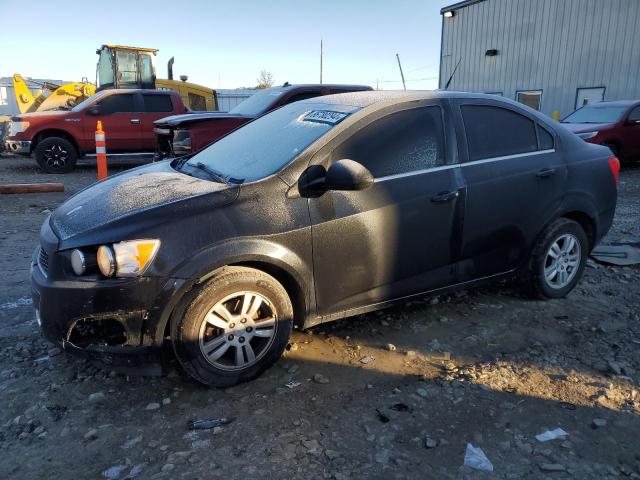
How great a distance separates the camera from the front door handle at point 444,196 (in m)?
3.38

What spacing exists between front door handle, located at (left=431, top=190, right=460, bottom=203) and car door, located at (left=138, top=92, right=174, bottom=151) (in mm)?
9481

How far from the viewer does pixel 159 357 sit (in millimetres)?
2742

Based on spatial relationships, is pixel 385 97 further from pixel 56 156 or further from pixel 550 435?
pixel 56 156

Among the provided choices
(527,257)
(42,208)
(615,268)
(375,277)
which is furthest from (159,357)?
(42,208)

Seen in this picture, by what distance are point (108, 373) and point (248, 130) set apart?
6.59ft

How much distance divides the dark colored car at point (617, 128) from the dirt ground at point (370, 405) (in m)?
8.44

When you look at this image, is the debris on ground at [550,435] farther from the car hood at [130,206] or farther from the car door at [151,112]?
the car door at [151,112]

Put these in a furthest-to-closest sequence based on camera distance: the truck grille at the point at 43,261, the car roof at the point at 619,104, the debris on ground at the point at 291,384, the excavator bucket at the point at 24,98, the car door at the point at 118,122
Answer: the excavator bucket at the point at 24,98, the car roof at the point at 619,104, the car door at the point at 118,122, the debris on ground at the point at 291,384, the truck grille at the point at 43,261

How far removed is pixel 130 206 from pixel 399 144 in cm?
170

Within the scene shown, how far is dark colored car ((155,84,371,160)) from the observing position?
746 centimetres

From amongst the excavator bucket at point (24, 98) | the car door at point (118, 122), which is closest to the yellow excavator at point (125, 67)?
the excavator bucket at point (24, 98)

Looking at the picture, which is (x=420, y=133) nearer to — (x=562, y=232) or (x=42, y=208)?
(x=562, y=232)

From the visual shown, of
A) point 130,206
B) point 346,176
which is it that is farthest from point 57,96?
point 346,176

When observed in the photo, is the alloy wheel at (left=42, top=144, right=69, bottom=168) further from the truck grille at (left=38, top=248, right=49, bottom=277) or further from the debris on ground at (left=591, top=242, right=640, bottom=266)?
the debris on ground at (left=591, top=242, right=640, bottom=266)
